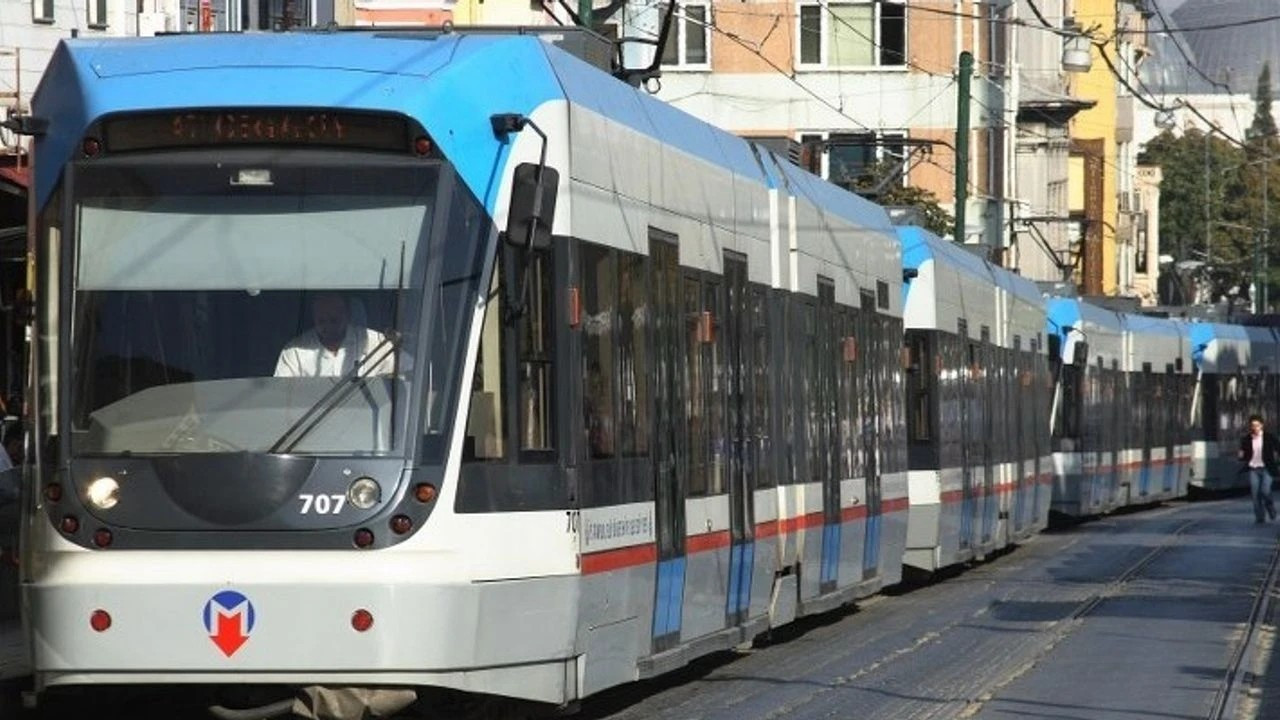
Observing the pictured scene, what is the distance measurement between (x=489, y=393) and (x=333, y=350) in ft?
2.29

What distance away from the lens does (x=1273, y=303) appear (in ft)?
489

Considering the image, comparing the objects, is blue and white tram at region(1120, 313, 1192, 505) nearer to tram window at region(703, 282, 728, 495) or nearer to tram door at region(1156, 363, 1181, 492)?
tram door at region(1156, 363, 1181, 492)

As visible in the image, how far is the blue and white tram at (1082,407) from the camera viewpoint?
43.3m

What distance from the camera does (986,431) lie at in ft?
106

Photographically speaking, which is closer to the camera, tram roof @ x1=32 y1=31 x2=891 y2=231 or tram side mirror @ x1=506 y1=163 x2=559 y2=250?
tram side mirror @ x1=506 y1=163 x2=559 y2=250

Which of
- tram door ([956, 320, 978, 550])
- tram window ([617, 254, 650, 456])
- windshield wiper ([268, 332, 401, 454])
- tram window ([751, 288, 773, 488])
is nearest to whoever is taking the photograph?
windshield wiper ([268, 332, 401, 454])

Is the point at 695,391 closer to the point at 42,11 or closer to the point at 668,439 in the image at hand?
the point at 668,439

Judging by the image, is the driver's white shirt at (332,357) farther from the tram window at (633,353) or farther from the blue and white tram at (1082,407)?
the blue and white tram at (1082,407)

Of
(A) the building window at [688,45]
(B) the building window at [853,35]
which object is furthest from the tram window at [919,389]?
(A) the building window at [688,45]

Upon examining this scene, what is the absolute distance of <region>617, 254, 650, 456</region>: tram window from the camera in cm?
1459

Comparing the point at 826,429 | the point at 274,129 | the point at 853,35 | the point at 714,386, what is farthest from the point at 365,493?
the point at 853,35

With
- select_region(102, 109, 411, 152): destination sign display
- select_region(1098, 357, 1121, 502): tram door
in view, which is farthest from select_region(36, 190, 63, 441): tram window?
select_region(1098, 357, 1121, 502): tram door

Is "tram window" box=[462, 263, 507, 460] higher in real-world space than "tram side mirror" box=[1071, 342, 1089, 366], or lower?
lower

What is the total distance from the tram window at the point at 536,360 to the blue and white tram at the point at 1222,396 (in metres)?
45.3
